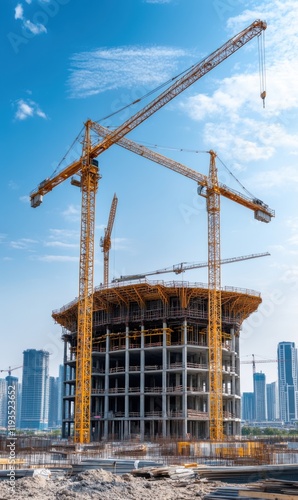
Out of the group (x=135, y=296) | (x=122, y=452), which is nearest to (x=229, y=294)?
(x=135, y=296)

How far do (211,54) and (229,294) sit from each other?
2747 cm

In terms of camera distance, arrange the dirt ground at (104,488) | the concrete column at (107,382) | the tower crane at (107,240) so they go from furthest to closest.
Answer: the tower crane at (107,240), the concrete column at (107,382), the dirt ground at (104,488)

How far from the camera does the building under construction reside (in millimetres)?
68875

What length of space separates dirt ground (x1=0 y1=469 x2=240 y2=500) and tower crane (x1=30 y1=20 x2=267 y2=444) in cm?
3455

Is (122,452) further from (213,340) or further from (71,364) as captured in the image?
(71,364)

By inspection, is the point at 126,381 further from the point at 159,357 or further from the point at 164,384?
the point at 159,357

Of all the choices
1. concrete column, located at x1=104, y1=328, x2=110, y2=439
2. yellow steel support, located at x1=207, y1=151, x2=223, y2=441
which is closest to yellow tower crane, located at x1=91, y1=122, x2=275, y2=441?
yellow steel support, located at x1=207, y1=151, x2=223, y2=441

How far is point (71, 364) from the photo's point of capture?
268 feet

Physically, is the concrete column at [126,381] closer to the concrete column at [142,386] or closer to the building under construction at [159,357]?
the building under construction at [159,357]

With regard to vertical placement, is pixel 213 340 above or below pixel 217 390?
above

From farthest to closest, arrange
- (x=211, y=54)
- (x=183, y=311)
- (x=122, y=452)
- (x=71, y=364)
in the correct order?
(x=71, y=364) < (x=183, y=311) < (x=211, y=54) < (x=122, y=452)

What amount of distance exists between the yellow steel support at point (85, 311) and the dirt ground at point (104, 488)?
1354 inches

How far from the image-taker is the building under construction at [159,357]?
6888cm

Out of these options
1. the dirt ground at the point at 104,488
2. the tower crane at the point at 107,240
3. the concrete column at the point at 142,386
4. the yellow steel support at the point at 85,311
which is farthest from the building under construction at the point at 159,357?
the dirt ground at the point at 104,488
